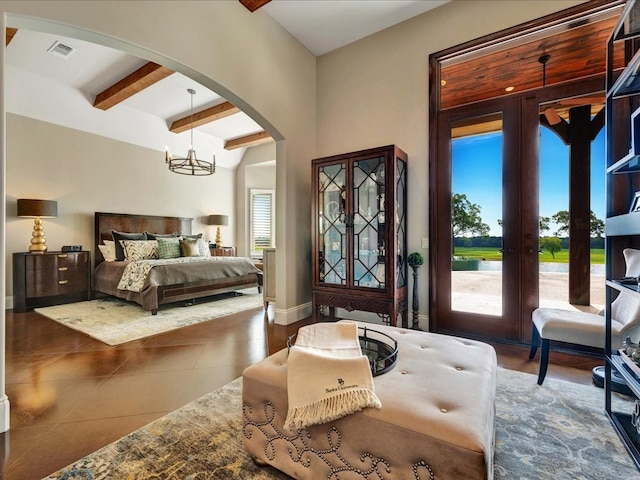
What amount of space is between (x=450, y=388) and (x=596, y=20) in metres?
3.64

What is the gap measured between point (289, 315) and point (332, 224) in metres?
1.28

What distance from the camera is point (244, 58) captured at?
3.15 meters

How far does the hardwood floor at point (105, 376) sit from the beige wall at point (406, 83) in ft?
6.34

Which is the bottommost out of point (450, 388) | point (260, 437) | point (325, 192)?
point (260, 437)

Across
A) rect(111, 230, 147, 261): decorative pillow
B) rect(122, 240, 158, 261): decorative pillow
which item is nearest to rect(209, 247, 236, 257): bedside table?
rect(122, 240, 158, 261): decorative pillow

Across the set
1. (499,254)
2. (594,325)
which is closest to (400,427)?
(594,325)

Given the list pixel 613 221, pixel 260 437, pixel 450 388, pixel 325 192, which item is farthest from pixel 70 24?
pixel 613 221

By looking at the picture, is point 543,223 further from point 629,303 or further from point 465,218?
point 629,303

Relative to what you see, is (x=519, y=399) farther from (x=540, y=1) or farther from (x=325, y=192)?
(x=540, y=1)

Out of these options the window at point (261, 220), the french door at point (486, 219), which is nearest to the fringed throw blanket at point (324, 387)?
the french door at point (486, 219)

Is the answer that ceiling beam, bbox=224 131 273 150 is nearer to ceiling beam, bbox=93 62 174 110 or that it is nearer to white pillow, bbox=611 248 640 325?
ceiling beam, bbox=93 62 174 110

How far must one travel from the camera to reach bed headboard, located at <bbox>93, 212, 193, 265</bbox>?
550 centimetres

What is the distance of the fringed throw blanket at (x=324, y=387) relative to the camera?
114 cm

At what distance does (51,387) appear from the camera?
2186 millimetres
